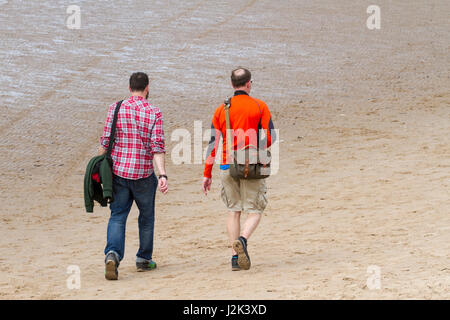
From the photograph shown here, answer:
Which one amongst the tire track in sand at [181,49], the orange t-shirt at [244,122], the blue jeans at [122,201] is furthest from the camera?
the tire track in sand at [181,49]

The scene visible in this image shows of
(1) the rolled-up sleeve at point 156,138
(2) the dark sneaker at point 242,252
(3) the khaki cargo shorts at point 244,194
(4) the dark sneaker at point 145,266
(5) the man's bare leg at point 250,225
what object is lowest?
(4) the dark sneaker at point 145,266

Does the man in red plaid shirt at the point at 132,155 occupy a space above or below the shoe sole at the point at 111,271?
above

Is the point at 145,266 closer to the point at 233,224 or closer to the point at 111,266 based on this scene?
the point at 111,266

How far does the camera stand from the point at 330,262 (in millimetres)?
7293

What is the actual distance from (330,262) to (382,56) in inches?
568

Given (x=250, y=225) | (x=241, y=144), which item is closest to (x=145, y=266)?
(x=250, y=225)

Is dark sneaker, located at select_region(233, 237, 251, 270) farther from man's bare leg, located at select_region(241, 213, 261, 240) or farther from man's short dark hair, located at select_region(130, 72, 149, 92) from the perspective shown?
man's short dark hair, located at select_region(130, 72, 149, 92)

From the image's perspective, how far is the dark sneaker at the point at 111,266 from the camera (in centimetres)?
706

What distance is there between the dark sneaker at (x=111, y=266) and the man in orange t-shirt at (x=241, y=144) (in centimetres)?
94

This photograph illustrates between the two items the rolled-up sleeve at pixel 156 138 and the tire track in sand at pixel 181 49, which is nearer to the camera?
the rolled-up sleeve at pixel 156 138

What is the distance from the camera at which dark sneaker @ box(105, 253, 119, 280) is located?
7.06 m

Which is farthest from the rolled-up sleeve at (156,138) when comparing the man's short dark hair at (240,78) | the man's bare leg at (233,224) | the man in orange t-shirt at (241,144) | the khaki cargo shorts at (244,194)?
the man's bare leg at (233,224)

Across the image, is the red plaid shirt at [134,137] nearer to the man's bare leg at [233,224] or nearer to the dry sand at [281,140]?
the man's bare leg at [233,224]

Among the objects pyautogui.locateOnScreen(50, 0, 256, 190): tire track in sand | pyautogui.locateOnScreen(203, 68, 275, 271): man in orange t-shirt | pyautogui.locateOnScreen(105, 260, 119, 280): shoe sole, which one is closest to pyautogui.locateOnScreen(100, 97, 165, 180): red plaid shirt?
pyautogui.locateOnScreen(203, 68, 275, 271): man in orange t-shirt
